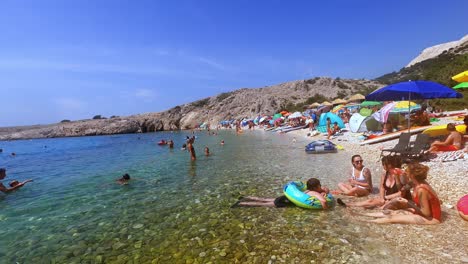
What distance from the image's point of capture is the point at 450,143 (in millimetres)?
11734

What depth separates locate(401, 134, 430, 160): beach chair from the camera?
11.4 m

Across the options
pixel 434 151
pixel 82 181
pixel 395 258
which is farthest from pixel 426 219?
pixel 82 181

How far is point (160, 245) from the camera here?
624 cm

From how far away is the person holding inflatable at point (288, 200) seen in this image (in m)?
7.65

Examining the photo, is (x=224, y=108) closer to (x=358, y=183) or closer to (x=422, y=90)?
(x=422, y=90)


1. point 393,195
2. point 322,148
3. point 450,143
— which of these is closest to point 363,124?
point 322,148

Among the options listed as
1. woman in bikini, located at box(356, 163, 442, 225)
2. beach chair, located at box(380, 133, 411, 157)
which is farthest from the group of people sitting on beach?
beach chair, located at box(380, 133, 411, 157)

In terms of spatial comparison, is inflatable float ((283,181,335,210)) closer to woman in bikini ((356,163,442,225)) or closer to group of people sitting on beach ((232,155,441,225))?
group of people sitting on beach ((232,155,441,225))

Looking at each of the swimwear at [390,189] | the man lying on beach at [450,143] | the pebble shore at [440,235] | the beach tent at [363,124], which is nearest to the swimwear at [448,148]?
the man lying on beach at [450,143]

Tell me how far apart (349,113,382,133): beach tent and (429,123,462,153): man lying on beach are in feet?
33.4

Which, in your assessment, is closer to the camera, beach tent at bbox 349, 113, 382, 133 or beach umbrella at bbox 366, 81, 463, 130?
beach umbrella at bbox 366, 81, 463, 130

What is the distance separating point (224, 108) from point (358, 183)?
258 feet

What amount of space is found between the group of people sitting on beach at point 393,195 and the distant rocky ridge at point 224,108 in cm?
6754

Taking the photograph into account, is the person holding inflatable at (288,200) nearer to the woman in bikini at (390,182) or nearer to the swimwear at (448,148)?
the woman in bikini at (390,182)
